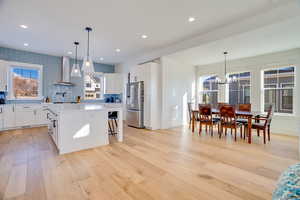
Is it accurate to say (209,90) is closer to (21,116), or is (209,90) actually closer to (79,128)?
(79,128)

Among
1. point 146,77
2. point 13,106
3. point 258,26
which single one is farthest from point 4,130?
point 258,26

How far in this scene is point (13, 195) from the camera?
1.58 m

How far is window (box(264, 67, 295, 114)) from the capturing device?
4492 millimetres

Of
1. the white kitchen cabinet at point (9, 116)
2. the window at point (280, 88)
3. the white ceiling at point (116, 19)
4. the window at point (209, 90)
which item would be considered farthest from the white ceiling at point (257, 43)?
the white kitchen cabinet at point (9, 116)

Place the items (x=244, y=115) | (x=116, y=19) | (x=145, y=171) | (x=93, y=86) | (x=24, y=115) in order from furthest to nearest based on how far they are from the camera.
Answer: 1. (x=93, y=86)
2. (x=24, y=115)
3. (x=244, y=115)
4. (x=116, y=19)
5. (x=145, y=171)

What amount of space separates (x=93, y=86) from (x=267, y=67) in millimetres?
7250

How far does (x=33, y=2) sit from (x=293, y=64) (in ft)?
22.5

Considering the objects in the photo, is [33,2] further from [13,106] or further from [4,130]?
[4,130]

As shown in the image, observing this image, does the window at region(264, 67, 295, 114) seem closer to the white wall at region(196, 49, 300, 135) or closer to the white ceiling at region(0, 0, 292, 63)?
the white wall at region(196, 49, 300, 135)

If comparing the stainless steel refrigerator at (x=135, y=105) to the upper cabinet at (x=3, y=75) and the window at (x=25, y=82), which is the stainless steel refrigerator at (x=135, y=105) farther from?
the upper cabinet at (x=3, y=75)

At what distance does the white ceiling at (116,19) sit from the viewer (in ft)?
8.63

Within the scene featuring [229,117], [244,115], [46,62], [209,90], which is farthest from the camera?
[209,90]

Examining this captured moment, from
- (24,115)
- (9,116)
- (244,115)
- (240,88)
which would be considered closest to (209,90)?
(240,88)

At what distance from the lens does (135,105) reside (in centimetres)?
535
